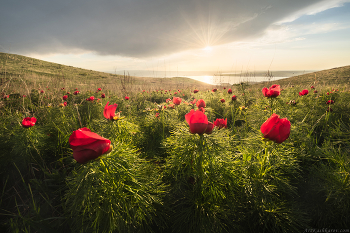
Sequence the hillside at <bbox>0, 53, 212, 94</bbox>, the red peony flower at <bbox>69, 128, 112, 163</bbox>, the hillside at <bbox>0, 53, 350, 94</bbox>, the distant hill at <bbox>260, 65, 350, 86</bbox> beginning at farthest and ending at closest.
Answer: the distant hill at <bbox>260, 65, 350, 86</bbox>, the hillside at <bbox>0, 53, 350, 94</bbox>, the hillside at <bbox>0, 53, 212, 94</bbox>, the red peony flower at <bbox>69, 128, 112, 163</bbox>

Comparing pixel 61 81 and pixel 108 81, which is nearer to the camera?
pixel 61 81

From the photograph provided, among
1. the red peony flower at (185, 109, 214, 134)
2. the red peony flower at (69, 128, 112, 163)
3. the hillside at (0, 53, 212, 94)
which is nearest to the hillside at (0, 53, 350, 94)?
the hillside at (0, 53, 212, 94)

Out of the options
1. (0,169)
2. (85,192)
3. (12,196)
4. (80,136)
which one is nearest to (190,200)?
(85,192)

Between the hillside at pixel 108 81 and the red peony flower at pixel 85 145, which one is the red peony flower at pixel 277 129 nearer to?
the red peony flower at pixel 85 145

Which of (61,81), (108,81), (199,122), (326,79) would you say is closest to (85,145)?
(199,122)

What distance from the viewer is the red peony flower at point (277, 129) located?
3.28 ft

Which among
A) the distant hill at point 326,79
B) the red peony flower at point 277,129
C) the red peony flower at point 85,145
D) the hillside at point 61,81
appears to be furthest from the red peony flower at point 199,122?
the distant hill at point 326,79

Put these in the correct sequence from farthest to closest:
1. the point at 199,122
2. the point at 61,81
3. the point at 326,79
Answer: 1. the point at 326,79
2. the point at 61,81
3. the point at 199,122

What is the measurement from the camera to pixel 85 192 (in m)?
0.87

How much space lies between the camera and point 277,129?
101 cm

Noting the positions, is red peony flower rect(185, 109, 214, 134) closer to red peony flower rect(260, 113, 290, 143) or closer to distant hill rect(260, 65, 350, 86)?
red peony flower rect(260, 113, 290, 143)

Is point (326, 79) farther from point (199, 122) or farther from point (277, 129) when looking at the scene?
point (199, 122)

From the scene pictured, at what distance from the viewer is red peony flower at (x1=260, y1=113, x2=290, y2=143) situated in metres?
1.00

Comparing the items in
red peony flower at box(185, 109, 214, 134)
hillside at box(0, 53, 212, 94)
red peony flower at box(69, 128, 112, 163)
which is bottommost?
red peony flower at box(69, 128, 112, 163)
